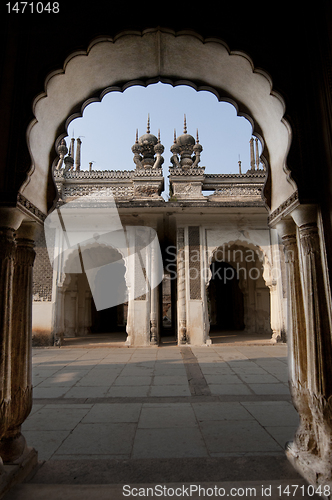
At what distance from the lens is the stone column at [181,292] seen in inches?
391

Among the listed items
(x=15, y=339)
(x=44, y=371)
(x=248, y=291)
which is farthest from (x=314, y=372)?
(x=248, y=291)

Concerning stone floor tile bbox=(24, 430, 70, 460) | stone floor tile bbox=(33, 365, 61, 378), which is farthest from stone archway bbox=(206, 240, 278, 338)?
stone floor tile bbox=(24, 430, 70, 460)

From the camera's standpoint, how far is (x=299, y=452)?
88.0 inches

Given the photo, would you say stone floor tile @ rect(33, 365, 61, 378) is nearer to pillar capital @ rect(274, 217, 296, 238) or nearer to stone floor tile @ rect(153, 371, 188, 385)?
stone floor tile @ rect(153, 371, 188, 385)

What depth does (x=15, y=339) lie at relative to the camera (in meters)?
2.43

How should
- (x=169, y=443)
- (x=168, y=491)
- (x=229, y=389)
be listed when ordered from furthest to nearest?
(x=229, y=389)
(x=169, y=443)
(x=168, y=491)

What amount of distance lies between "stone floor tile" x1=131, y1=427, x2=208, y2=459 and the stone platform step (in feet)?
1.80

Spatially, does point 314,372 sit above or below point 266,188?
below

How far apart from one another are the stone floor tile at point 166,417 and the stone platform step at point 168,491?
1264 mm

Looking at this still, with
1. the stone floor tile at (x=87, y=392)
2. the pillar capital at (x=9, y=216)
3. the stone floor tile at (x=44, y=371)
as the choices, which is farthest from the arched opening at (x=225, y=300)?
the pillar capital at (x=9, y=216)

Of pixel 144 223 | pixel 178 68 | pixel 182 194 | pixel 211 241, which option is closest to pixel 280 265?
pixel 211 241

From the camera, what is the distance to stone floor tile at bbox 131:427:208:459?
8.48 feet

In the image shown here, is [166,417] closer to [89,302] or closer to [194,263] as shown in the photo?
[194,263]

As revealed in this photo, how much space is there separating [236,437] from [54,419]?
1.98m
